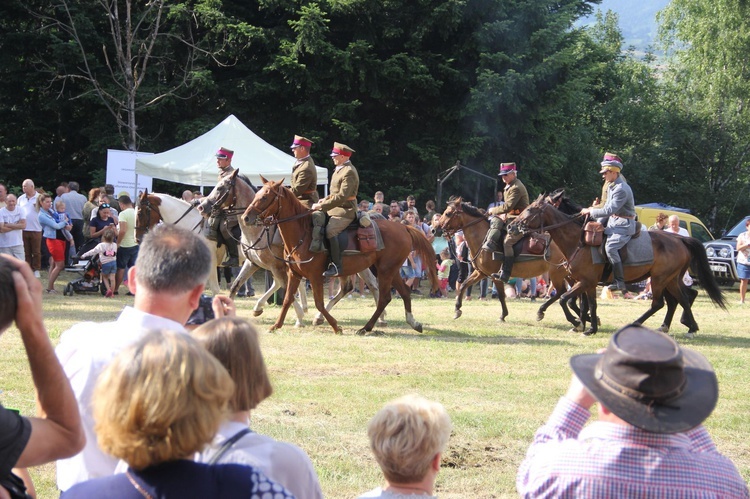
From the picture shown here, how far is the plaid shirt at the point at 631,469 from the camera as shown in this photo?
2803mm

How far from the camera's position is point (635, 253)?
47.3 feet

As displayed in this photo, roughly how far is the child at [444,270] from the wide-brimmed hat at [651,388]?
1888 centimetres

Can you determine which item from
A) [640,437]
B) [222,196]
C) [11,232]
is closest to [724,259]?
[222,196]

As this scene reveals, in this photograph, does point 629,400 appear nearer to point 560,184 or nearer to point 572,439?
point 572,439

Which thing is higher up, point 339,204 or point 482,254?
point 339,204

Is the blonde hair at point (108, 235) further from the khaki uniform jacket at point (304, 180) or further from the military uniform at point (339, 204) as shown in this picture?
the military uniform at point (339, 204)

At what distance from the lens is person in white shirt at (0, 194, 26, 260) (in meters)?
16.9

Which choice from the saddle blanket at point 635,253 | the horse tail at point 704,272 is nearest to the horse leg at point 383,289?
the saddle blanket at point 635,253

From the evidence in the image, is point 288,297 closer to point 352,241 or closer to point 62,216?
point 352,241

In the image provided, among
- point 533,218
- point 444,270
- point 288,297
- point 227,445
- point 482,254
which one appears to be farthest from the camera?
point 444,270

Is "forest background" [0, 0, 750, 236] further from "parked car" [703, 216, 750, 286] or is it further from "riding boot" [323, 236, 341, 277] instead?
"riding boot" [323, 236, 341, 277]

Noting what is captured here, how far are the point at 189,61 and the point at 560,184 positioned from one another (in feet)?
57.9

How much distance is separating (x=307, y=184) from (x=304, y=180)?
99 mm

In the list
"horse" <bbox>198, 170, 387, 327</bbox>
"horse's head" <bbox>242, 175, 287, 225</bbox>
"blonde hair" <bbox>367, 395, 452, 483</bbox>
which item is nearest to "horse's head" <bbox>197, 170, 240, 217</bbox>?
"horse" <bbox>198, 170, 387, 327</bbox>
